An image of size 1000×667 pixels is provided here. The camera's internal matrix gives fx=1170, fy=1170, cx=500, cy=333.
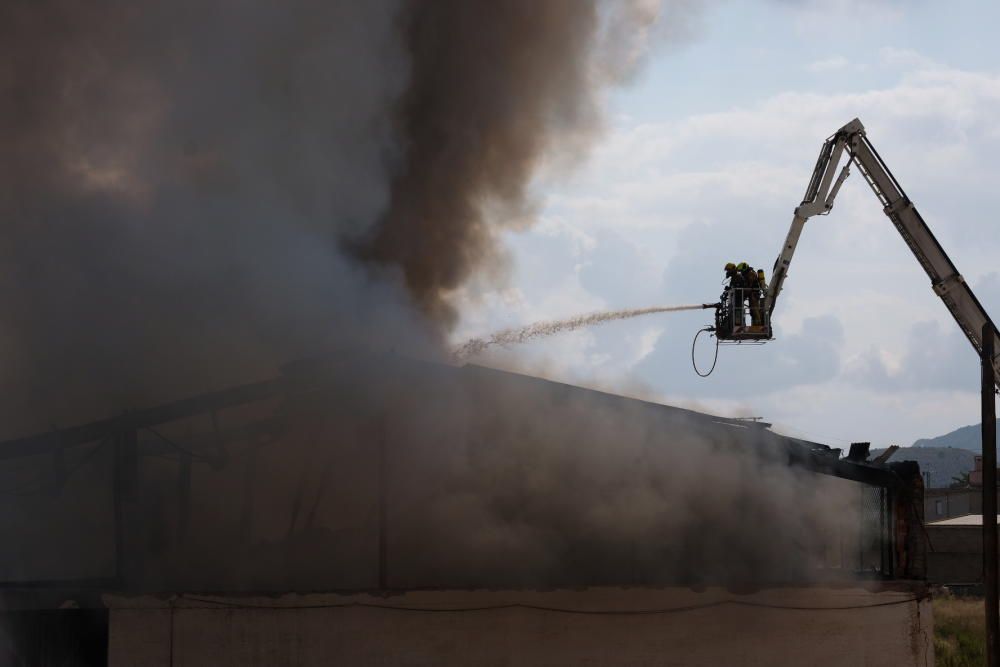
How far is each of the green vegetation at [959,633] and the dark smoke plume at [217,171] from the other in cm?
1513

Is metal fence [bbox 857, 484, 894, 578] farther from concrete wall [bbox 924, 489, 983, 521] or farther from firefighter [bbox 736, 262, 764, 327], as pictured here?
concrete wall [bbox 924, 489, 983, 521]

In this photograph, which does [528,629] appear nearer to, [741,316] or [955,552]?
[741,316]

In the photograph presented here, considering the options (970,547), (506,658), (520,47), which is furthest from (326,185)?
(970,547)

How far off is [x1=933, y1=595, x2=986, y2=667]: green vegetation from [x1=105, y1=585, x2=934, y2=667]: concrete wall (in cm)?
1086

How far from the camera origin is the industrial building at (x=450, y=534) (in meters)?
16.7

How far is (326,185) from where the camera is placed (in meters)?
21.9

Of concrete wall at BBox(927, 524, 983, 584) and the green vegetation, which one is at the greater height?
concrete wall at BBox(927, 524, 983, 584)

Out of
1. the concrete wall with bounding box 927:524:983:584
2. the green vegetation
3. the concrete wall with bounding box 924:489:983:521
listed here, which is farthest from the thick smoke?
the concrete wall with bounding box 924:489:983:521

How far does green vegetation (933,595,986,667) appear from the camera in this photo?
2761 centimetres

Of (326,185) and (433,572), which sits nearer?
(433,572)

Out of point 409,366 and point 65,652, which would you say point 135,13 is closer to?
point 409,366

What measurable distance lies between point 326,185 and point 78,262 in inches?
197

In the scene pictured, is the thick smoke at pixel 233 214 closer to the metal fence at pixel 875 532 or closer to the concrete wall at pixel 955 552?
the metal fence at pixel 875 532

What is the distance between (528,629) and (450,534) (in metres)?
2.95
